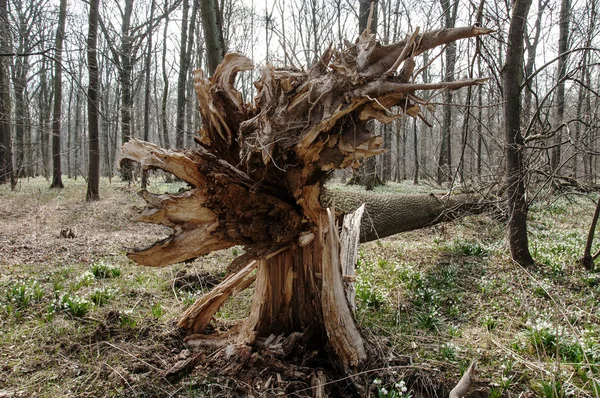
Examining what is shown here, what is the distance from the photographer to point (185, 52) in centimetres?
2075

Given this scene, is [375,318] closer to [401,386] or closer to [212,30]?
[401,386]

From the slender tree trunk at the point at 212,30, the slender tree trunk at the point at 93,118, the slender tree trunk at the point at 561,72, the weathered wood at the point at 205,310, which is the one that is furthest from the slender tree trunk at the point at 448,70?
the slender tree trunk at the point at 93,118

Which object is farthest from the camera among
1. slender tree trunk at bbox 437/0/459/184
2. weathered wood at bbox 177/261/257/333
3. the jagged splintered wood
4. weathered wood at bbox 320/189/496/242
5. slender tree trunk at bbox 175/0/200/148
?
slender tree trunk at bbox 175/0/200/148

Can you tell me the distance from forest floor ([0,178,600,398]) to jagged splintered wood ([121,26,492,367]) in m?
0.54

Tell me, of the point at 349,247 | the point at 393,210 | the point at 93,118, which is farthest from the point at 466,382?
the point at 93,118

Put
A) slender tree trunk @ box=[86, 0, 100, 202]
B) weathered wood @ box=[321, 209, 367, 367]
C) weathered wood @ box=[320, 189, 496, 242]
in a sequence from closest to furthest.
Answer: weathered wood @ box=[321, 209, 367, 367], weathered wood @ box=[320, 189, 496, 242], slender tree trunk @ box=[86, 0, 100, 202]

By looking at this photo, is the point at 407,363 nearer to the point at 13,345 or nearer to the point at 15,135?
the point at 13,345

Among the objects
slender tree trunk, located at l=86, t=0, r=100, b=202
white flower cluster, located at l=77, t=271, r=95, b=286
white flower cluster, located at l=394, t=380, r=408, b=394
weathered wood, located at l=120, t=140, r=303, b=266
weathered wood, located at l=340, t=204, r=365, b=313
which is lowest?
white flower cluster, located at l=394, t=380, r=408, b=394

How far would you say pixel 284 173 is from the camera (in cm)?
352

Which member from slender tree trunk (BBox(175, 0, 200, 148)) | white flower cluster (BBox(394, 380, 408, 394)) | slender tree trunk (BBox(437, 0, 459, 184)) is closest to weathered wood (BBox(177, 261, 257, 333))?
white flower cluster (BBox(394, 380, 408, 394))

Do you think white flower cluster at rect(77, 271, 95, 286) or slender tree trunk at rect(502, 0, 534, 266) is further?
slender tree trunk at rect(502, 0, 534, 266)

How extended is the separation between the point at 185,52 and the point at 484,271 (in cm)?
1966

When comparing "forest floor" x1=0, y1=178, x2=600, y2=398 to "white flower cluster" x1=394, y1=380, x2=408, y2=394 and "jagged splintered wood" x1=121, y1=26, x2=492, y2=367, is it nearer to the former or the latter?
"white flower cluster" x1=394, y1=380, x2=408, y2=394

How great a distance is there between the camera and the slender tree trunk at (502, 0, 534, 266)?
5465 mm
